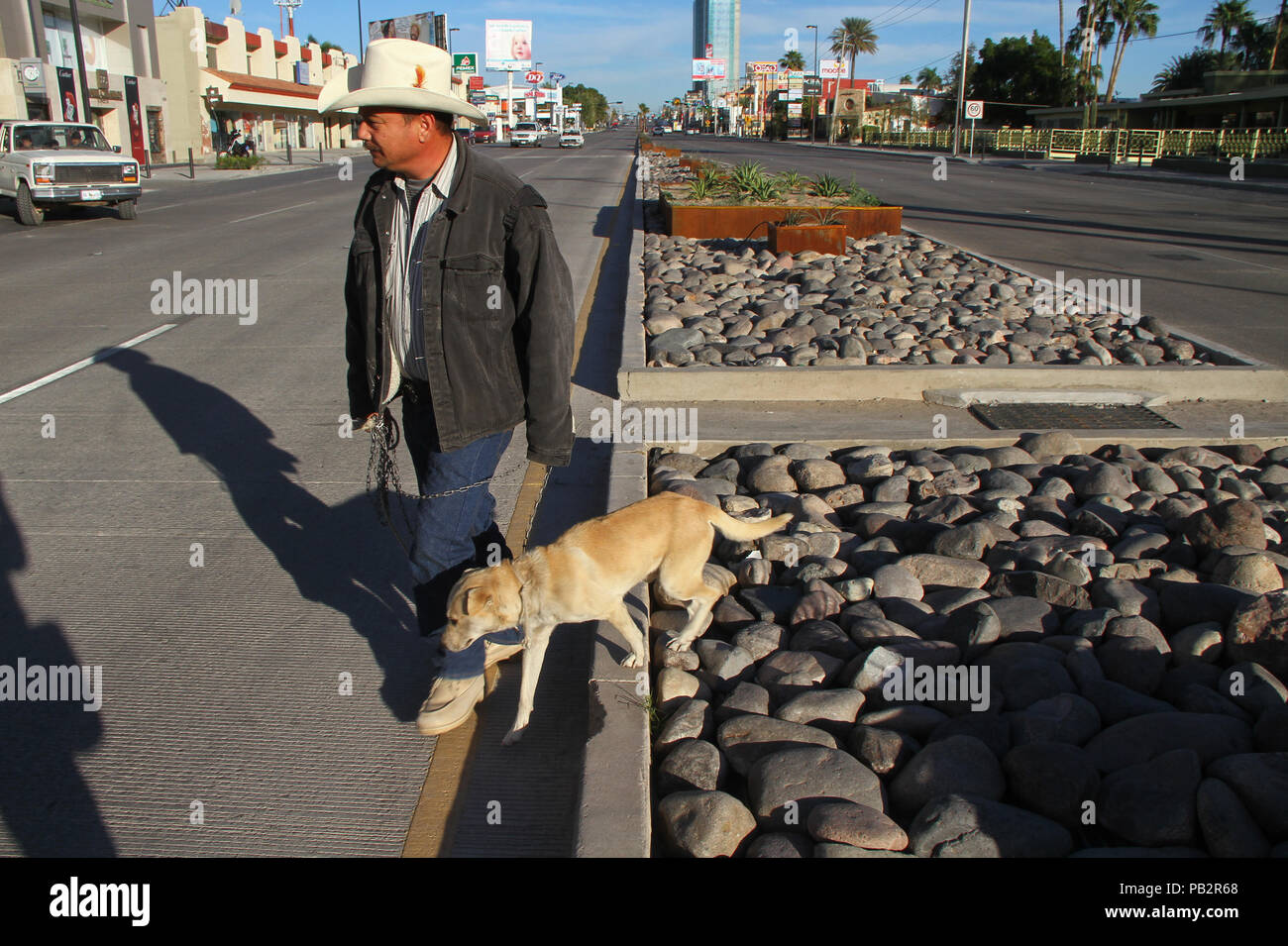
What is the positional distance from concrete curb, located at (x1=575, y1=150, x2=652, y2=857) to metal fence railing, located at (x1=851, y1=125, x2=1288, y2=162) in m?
48.6

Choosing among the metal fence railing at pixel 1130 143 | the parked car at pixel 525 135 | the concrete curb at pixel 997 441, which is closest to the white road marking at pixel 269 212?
the concrete curb at pixel 997 441

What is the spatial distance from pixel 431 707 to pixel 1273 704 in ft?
9.14

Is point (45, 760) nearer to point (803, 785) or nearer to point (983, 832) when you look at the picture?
point (803, 785)

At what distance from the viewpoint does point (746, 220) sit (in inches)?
608

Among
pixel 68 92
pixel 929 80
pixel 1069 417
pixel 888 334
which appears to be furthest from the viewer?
pixel 929 80

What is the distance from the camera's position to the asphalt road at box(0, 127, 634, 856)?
120 inches

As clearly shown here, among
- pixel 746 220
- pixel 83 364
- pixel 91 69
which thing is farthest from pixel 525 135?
pixel 83 364

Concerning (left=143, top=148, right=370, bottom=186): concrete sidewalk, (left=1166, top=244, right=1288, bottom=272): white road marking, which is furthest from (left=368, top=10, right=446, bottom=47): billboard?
(left=1166, top=244, right=1288, bottom=272): white road marking

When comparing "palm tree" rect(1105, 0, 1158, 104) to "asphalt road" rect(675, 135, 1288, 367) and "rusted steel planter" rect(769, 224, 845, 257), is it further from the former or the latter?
"rusted steel planter" rect(769, 224, 845, 257)

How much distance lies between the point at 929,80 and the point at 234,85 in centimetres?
10449

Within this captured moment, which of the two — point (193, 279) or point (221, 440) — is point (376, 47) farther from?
point (193, 279)

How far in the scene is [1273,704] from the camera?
3.23 metres

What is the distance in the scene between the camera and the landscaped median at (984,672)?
2.84 meters
